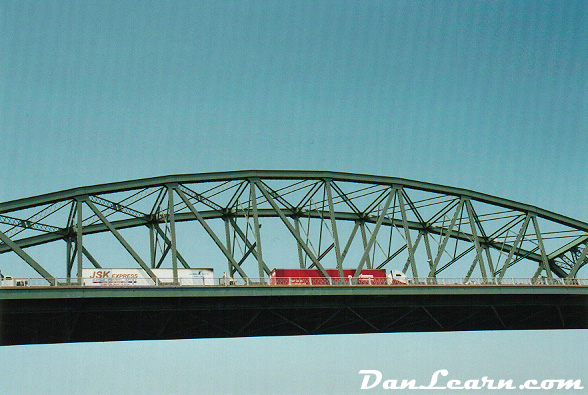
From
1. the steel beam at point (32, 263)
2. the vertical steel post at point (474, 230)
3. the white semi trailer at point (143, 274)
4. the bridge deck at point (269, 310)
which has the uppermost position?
the vertical steel post at point (474, 230)

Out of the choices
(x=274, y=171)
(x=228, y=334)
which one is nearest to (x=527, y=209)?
(x=274, y=171)

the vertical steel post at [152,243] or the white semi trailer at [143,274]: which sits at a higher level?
the vertical steel post at [152,243]

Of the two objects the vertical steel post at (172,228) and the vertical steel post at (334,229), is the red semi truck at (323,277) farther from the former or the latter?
the vertical steel post at (172,228)

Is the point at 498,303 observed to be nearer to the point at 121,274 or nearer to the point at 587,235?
the point at 587,235

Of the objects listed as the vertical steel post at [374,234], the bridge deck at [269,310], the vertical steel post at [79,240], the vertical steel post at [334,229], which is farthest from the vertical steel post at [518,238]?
the vertical steel post at [79,240]

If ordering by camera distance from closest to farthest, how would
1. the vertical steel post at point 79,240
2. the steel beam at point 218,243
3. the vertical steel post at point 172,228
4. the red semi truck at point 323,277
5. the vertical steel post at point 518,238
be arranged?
the vertical steel post at point 79,240, the vertical steel post at point 172,228, the steel beam at point 218,243, the red semi truck at point 323,277, the vertical steel post at point 518,238

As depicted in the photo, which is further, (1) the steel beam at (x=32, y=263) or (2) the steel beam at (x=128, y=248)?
(2) the steel beam at (x=128, y=248)

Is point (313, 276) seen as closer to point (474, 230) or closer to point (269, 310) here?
point (269, 310)

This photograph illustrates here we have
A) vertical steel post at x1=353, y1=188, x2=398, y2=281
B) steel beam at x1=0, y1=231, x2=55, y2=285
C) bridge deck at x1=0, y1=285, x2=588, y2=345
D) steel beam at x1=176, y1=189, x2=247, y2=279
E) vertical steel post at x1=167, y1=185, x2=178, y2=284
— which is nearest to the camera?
steel beam at x1=0, y1=231, x2=55, y2=285

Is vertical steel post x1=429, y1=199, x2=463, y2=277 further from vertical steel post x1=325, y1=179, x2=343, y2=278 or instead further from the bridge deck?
vertical steel post x1=325, y1=179, x2=343, y2=278

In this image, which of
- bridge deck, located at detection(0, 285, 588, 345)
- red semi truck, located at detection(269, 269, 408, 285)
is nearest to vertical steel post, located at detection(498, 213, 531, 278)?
bridge deck, located at detection(0, 285, 588, 345)

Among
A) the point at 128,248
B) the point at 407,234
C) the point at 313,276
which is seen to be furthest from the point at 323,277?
the point at 128,248

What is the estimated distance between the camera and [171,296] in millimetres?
46625

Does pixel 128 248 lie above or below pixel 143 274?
below
